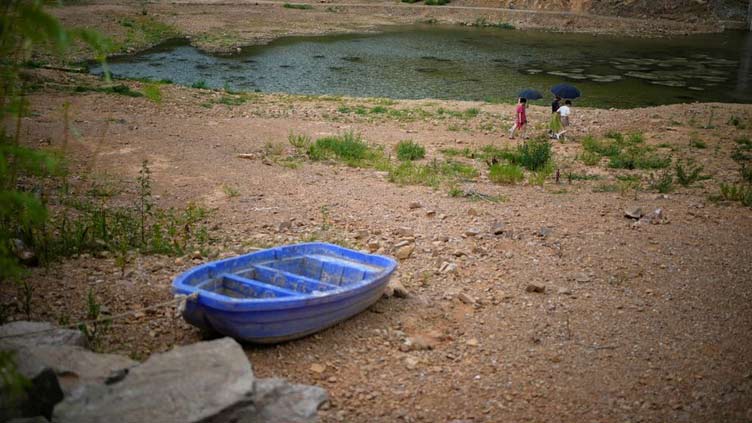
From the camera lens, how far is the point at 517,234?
8258 millimetres

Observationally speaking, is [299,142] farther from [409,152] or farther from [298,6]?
[298,6]

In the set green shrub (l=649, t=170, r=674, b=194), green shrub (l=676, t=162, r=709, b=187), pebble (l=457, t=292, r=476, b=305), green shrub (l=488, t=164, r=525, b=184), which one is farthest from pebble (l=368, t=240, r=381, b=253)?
green shrub (l=676, t=162, r=709, b=187)

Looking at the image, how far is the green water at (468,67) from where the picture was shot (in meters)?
22.3

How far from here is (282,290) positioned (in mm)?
5691

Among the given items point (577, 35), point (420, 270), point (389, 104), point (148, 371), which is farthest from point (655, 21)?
point (148, 371)

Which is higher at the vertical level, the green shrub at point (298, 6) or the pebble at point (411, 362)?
the green shrub at point (298, 6)

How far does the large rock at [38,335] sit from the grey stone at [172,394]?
0.90 meters

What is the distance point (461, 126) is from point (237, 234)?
8726mm

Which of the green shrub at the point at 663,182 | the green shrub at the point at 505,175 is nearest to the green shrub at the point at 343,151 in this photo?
the green shrub at the point at 505,175

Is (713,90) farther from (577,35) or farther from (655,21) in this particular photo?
(655,21)

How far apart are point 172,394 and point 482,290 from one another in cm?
373

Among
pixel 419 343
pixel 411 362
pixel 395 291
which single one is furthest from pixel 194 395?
pixel 395 291

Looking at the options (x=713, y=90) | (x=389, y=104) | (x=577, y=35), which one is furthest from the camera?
(x=577, y=35)

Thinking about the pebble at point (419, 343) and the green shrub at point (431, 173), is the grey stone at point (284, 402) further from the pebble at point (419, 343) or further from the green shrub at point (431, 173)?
the green shrub at point (431, 173)
